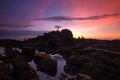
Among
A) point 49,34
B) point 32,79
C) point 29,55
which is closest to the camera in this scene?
point 32,79

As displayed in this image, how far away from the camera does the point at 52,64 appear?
47.5 meters

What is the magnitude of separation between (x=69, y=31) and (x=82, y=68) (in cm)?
8270

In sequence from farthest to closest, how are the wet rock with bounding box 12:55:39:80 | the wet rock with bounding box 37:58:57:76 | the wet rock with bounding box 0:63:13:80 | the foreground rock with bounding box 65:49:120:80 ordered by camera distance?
the wet rock with bounding box 37:58:57:76 < the foreground rock with bounding box 65:49:120:80 < the wet rock with bounding box 12:55:39:80 < the wet rock with bounding box 0:63:13:80

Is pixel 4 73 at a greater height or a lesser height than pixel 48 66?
greater

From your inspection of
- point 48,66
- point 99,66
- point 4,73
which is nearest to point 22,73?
point 4,73

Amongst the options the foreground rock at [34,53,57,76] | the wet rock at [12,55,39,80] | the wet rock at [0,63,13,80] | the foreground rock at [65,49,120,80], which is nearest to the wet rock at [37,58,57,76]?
the foreground rock at [34,53,57,76]

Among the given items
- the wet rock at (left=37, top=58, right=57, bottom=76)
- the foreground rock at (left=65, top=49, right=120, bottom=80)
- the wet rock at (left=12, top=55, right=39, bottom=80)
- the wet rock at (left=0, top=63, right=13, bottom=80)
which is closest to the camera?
the wet rock at (left=0, top=63, right=13, bottom=80)

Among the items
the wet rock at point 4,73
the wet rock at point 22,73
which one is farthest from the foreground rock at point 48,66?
the wet rock at point 4,73

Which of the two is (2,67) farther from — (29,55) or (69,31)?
(69,31)

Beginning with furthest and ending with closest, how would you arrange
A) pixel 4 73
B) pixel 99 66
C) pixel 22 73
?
pixel 99 66
pixel 22 73
pixel 4 73

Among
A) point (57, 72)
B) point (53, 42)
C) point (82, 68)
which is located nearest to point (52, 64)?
point (57, 72)

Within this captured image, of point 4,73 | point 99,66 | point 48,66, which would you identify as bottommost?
point 48,66

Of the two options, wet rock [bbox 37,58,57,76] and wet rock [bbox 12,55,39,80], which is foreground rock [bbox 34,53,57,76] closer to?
wet rock [bbox 37,58,57,76]

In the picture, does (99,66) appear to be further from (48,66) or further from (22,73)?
(22,73)
